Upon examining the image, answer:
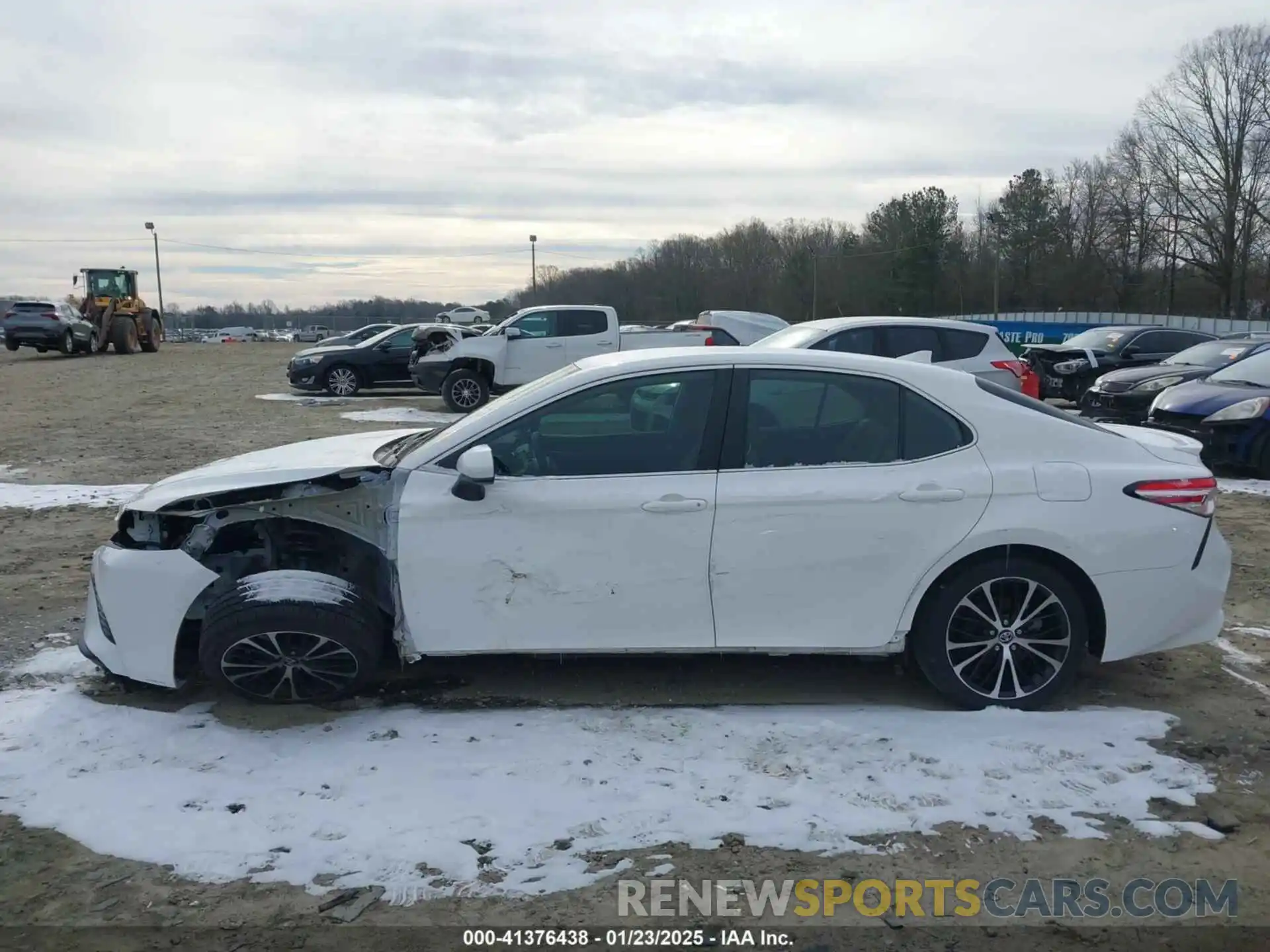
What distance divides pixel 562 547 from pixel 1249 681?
135 inches

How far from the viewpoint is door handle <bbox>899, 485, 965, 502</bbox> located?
4305 mm

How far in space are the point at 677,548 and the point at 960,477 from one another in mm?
1272

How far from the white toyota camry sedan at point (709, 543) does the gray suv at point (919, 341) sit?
235 inches

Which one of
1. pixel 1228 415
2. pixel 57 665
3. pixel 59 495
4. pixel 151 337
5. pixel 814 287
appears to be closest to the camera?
pixel 57 665

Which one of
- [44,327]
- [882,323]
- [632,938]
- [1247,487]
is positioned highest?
[44,327]

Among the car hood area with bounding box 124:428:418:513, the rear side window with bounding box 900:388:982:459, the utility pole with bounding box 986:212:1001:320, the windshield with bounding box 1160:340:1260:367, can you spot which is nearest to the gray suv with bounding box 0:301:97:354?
the windshield with bounding box 1160:340:1260:367

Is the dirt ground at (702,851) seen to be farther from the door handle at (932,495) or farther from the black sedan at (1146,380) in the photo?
the black sedan at (1146,380)

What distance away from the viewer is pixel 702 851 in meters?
3.38

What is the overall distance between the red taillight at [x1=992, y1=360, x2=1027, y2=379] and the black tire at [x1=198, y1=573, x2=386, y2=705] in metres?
8.92

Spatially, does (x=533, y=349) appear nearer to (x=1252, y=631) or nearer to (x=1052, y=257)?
(x=1252, y=631)

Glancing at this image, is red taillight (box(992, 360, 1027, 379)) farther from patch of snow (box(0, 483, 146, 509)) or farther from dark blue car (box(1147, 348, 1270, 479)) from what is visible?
patch of snow (box(0, 483, 146, 509))

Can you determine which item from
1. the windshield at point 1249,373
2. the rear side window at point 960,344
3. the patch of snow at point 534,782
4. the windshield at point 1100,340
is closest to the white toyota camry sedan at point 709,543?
the patch of snow at point 534,782

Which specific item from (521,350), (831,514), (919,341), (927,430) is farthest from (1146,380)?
(831,514)

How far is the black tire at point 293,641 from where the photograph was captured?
14.1ft
